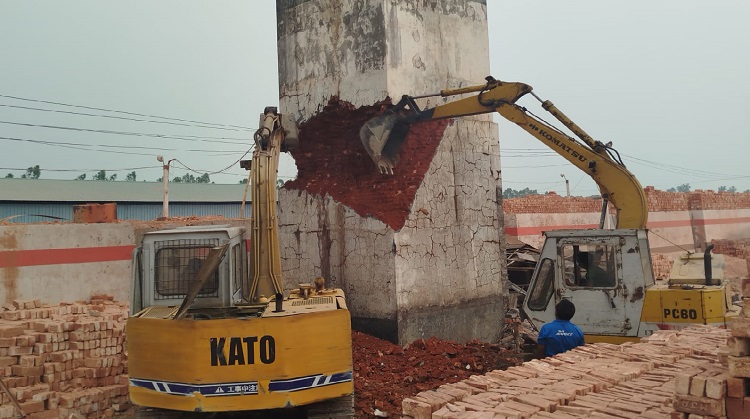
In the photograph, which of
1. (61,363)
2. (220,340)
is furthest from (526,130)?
(61,363)

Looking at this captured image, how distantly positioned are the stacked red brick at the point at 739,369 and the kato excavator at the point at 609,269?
3914mm

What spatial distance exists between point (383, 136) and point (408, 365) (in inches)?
127

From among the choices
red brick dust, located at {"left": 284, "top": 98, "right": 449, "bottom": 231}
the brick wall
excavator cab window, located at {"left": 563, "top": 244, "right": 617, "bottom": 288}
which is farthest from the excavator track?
the brick wall

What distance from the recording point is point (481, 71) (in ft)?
34.1

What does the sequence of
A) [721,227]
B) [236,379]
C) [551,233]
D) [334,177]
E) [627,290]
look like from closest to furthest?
[236,379], [627,290], [551,233], [334,177], [721,227]

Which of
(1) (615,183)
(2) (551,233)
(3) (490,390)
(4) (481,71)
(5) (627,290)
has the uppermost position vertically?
(4) (481,71)

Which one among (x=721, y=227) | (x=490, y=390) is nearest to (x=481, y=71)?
(x=490, y=390)

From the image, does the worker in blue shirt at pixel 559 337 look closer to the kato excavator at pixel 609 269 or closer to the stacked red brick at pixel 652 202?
the kato excavator at pixel 609 269

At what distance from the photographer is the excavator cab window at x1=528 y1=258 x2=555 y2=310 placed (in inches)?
307

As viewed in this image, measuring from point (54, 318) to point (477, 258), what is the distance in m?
6.22

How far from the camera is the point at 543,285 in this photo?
784cm

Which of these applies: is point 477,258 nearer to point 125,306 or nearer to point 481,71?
point 481,71

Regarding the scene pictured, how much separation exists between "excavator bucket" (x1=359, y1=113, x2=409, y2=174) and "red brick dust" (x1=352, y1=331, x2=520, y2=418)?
2523mm

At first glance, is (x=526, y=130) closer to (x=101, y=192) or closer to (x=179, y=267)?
(x=179, y=267)
